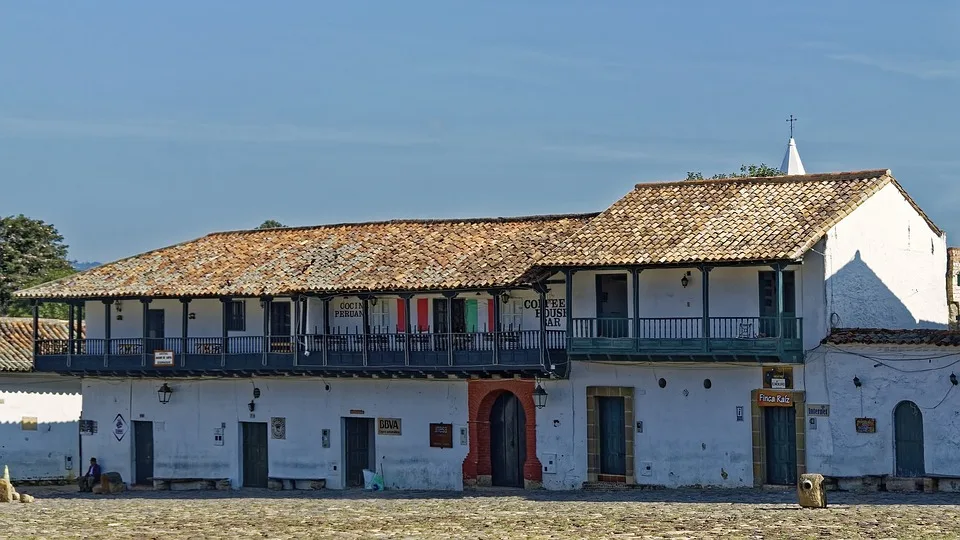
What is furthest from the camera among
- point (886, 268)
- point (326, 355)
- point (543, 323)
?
point (326, 355)

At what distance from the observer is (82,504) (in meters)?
40.7

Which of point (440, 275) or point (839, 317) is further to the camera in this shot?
point (440, 275)

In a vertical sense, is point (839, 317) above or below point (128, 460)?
above

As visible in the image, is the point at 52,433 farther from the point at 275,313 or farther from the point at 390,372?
the point at 390,372

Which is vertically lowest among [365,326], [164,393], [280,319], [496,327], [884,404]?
[884,404]

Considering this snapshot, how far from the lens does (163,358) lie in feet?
149

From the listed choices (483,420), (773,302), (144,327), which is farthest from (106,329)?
(773,302)

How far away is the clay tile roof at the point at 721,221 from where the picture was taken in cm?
3769

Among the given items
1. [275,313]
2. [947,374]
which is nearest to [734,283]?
[947,374]

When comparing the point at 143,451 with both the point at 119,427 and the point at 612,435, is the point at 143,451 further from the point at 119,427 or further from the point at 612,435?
the point at 612,435

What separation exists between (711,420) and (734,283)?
3147 mm

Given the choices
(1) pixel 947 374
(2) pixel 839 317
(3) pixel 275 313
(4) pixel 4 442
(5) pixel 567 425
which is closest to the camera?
(1) pixel 947 374

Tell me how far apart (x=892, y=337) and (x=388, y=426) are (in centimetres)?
1328

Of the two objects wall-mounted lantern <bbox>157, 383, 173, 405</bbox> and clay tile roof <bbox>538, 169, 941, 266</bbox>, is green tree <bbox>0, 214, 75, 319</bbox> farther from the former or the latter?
clay tile roof <bbox>538, 169, 941, 266</bbox>
